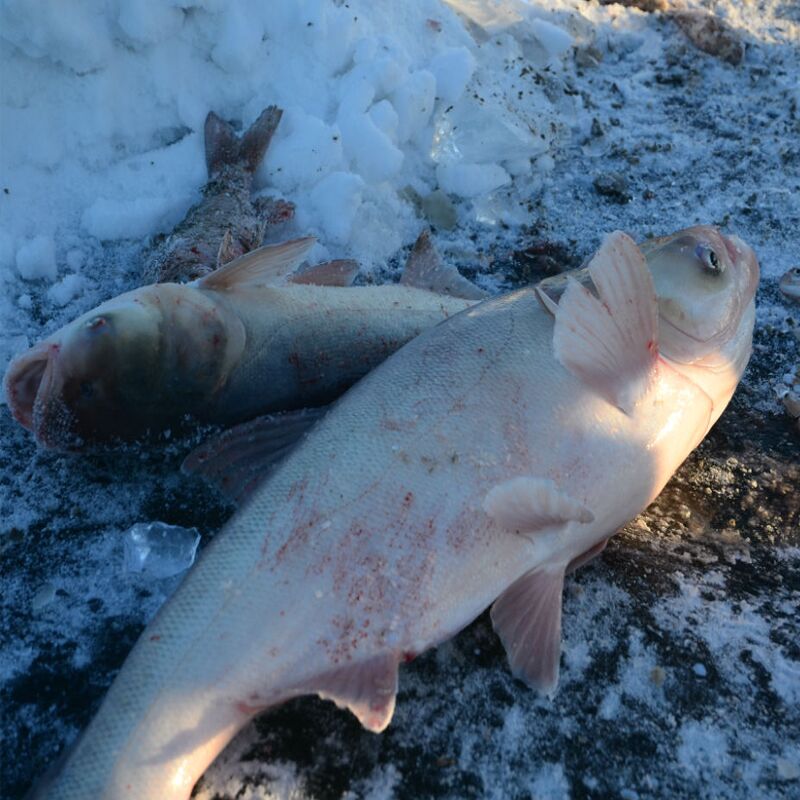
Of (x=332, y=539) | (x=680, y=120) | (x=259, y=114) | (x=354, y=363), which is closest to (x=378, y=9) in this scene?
(x=259, y=114)

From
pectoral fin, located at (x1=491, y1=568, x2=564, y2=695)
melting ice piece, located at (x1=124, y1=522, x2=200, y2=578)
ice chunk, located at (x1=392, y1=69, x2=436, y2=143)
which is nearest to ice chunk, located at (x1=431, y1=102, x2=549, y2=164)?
ice chunk, located at (x1=392, y1=69, x2=436, y2=143)

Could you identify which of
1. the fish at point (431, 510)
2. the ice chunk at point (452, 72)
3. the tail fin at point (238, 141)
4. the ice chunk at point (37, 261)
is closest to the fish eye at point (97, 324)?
the fish at point (431, 510)

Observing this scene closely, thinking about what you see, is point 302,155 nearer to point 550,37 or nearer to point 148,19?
point 148,19

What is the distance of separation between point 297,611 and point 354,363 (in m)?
1.25

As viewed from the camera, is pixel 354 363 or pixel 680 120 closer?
pixel 354 363

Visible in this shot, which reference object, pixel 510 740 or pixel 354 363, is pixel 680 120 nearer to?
pixel 354 363

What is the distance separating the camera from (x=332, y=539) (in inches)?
88.7

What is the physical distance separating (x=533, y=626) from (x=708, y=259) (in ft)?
4.65

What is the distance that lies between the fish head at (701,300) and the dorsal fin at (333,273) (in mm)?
1372

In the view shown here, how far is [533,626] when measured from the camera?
238 centimetres

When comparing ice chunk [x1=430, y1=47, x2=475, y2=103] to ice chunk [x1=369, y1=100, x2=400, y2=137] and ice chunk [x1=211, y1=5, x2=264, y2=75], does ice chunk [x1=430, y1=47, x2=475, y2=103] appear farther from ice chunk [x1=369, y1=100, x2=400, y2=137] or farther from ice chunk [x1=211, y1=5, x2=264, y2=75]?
ice chunk [x1=211, y1=5, x2=264, y2=75]

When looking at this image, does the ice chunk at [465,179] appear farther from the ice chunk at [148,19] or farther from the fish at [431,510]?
the fish at [431,510]

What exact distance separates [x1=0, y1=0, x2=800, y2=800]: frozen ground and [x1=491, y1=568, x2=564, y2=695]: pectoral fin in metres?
0.09

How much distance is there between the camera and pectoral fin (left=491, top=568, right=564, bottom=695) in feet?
7.72
